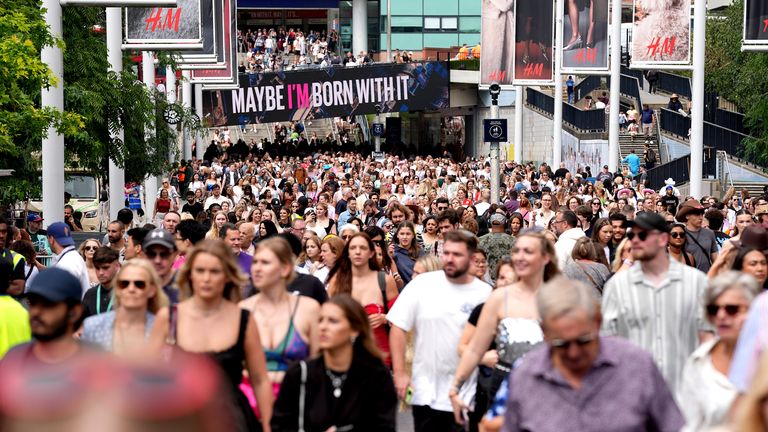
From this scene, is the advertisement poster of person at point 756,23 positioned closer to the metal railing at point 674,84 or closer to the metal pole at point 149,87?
the metal pole at point 149,87

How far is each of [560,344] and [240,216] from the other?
16.7 meters

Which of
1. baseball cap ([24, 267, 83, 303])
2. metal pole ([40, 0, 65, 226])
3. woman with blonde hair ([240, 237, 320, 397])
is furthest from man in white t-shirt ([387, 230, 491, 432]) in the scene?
metal pole ([40, 0, 65, 226])

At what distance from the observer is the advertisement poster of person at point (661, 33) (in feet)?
97.3

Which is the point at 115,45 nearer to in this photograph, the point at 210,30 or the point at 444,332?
the point at 210,30

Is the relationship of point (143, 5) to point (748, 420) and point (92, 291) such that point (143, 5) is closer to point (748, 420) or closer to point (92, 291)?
point (92, 291)

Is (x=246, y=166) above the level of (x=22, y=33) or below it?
below

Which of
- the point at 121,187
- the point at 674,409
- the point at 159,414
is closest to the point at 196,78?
the point at 121,187

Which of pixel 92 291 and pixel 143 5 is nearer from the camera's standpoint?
pixel 92 291

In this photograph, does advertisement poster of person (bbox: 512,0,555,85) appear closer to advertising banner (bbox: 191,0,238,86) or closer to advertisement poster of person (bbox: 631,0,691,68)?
advertisement poster of person (bbox: 631,0,691,68)

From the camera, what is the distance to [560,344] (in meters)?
4.49

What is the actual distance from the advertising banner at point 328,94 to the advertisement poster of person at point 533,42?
20.2m

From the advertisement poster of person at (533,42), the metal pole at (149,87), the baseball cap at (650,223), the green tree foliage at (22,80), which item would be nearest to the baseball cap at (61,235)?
the green tree foliage at (22,80)

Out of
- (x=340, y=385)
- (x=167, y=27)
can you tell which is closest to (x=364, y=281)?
(x=340, y=385)

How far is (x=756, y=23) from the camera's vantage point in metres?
24.7
